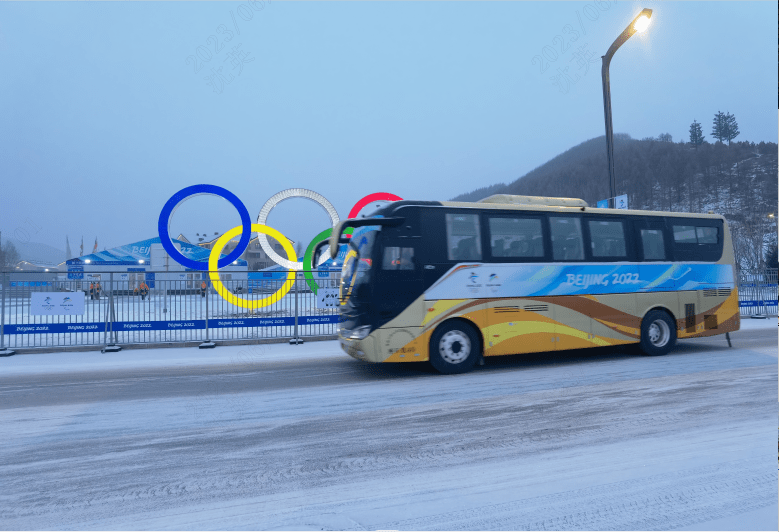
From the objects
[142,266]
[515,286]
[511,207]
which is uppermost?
[142,266]

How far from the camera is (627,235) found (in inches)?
388

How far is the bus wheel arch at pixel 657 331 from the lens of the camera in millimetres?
9969

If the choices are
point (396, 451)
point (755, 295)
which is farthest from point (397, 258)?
point (755, 295)

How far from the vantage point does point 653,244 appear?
10133 mm

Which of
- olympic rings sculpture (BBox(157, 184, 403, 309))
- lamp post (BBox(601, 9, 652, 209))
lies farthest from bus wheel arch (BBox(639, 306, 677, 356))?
olympic rings sculpture (BBox(157, 184, 403, 309))

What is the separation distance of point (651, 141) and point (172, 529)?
151 m

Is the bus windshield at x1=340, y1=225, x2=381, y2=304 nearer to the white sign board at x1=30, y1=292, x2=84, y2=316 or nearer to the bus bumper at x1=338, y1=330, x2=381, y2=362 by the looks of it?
the bus bumper at x1=338, y1=330, x2=381, y2=362

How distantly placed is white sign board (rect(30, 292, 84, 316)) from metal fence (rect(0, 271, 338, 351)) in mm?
36

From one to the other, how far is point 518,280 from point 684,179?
12077cm

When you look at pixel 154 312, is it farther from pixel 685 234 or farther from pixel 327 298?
A: pixel 685 234

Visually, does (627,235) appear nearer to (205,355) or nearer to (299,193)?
(205,355)

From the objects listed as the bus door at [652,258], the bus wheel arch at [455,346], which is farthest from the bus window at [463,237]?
the bus door at [652,258]

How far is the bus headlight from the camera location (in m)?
7.89

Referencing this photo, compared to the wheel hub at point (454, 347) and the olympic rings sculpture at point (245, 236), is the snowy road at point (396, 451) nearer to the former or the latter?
the wheel hub at point (454, 347)
